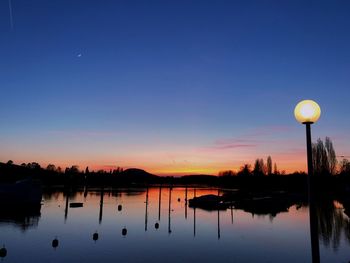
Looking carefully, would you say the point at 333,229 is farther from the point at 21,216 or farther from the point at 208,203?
the point at 21,216

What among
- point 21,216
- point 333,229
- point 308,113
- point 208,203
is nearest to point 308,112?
point 308,113

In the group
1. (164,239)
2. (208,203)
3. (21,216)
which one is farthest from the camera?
Answer: (208,203)

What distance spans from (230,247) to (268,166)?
157 metres

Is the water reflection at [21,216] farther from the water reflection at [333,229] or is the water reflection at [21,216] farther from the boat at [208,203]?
the water reflection at [333,229]

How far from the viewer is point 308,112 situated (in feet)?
27.0

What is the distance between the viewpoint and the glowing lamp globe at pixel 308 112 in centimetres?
823

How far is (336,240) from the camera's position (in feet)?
164

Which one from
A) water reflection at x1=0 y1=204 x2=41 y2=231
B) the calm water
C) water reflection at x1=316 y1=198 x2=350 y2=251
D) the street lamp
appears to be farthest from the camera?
water reflection at x1=0 y1=204 x2=41 y2=231

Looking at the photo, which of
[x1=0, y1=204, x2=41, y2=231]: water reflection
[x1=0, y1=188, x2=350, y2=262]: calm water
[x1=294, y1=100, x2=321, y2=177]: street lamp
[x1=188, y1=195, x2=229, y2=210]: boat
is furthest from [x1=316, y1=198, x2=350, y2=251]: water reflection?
[x1=0, y1=204, x2=41, y2=231]: water reflection

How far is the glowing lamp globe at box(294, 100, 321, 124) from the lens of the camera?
8.23 metres

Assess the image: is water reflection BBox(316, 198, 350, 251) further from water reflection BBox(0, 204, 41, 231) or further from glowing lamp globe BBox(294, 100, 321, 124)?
water reflection BBox(0, 204, 41, 231)

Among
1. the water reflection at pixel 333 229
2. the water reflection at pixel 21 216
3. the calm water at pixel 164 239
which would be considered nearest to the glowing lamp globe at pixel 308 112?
the calm water at pixel 164 239

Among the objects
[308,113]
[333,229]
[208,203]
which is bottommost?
[333,229]

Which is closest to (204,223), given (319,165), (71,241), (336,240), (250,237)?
(250,237)
